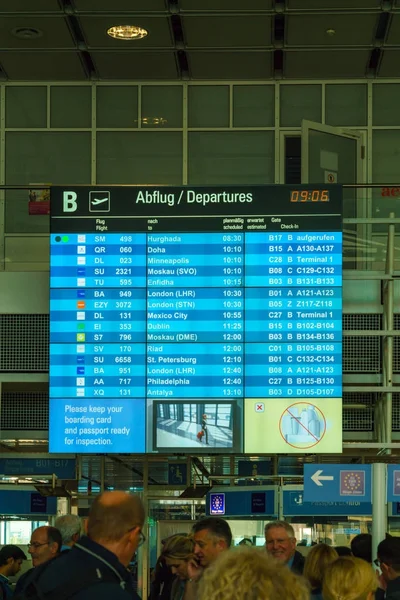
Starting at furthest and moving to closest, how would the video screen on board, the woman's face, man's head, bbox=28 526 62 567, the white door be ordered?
the white door → the video screen on board → man's head, bbox=28 526 62 567 → the woman's face

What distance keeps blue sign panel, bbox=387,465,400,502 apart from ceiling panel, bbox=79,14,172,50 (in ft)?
20.2

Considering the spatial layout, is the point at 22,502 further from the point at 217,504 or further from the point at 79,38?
the point at 79,38

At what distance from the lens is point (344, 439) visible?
1118 cm

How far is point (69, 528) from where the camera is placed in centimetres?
748

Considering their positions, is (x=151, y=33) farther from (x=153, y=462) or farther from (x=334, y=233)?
(x=153, y=462)

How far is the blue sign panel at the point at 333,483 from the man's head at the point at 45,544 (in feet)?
12.4

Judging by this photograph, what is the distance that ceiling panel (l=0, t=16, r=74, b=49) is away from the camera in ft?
44.4

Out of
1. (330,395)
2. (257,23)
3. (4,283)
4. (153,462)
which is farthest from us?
(153,462)

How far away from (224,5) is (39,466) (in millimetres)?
6169

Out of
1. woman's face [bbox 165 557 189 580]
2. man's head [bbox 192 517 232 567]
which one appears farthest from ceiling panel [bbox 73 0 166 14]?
woman's face [bbox 165 557 189 580]

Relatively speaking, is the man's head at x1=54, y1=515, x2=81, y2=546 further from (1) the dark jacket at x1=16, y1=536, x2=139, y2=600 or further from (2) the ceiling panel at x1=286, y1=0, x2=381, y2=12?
(2) the ceiling panel at x1=286, y1=0, x2=381, y2=12

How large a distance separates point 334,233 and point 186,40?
174 inches

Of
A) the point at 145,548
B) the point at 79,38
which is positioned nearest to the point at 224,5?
the point at 79,38

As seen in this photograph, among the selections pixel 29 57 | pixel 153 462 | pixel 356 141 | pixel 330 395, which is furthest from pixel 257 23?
pixel 153 462
